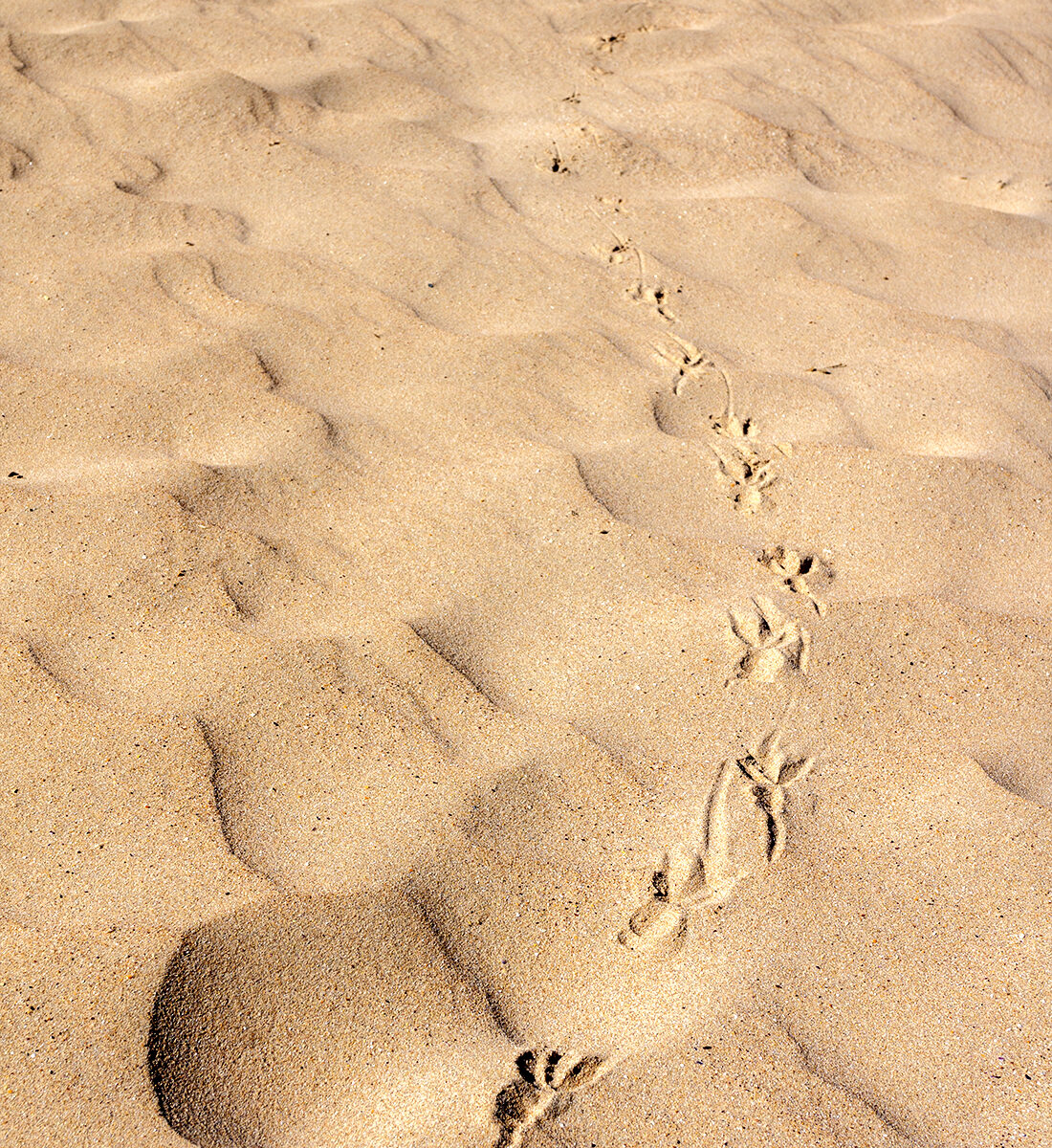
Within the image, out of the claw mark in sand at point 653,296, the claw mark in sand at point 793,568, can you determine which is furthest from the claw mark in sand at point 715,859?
the claw mark in sand at point 653,296

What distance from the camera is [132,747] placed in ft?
4.69

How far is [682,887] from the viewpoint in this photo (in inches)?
54.8

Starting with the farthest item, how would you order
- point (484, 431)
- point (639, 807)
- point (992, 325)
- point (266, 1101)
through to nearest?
point (992, 325)
point (484, 431)
point (639, 807)
point (266, 1101)

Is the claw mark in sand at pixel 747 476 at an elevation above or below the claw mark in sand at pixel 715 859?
above

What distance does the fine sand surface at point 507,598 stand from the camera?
1.24m

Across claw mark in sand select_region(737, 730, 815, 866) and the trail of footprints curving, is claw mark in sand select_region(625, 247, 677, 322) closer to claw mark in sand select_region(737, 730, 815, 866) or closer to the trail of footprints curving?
the trail of footprints curving

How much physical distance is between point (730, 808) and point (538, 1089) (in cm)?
44

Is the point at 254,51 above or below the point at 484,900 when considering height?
above

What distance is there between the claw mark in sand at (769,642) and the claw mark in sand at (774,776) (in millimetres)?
111

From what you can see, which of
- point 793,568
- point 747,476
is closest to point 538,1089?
point 793,568

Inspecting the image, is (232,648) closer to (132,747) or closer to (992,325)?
(132,747)

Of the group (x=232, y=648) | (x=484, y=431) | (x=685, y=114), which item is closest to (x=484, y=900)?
(x=232, y=648)

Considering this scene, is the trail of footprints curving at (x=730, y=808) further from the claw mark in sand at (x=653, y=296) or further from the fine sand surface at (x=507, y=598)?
the claw mark in sand at (x=653, y=296)

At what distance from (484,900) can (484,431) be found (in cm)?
87
